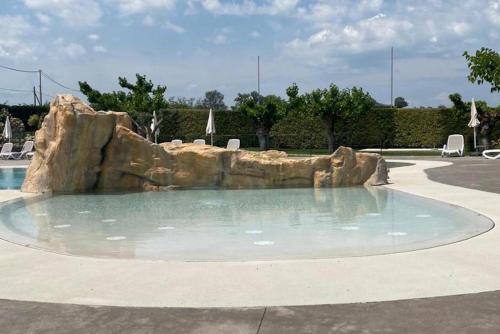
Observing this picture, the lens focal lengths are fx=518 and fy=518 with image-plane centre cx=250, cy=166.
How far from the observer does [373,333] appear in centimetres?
329

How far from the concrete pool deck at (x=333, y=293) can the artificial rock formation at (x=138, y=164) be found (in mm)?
7514

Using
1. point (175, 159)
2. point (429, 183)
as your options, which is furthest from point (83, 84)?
point (429, 183)

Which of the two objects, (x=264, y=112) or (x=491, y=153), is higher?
(x=264, y=112)

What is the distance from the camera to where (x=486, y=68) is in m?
8.38

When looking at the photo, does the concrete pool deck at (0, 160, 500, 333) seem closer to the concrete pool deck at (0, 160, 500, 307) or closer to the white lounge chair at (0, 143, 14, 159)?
the concrete pool deck at (0, 160, 500, 307)

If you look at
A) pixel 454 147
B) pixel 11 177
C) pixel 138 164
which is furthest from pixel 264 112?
pixel 138 164

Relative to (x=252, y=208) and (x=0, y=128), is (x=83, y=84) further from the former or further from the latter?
(x=252, y=208)

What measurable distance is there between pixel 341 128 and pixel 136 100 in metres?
14.3

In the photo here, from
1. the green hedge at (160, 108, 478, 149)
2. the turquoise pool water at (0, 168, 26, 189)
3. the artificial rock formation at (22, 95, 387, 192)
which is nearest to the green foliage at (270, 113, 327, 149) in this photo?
the green hedge at (160, 108, 478, 149)

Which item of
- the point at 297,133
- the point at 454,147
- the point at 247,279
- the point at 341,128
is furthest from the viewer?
the point at 297,133

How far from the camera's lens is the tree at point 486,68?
27.1 feet

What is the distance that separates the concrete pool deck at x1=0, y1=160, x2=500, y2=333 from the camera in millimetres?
3463

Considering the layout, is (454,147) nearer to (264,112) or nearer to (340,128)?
(340,128)

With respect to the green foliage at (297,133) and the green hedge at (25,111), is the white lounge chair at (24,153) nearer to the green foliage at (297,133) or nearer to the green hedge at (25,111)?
the green hedge at (25,111)
